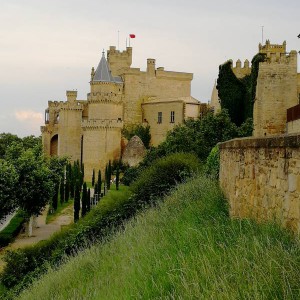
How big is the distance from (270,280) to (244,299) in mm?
282

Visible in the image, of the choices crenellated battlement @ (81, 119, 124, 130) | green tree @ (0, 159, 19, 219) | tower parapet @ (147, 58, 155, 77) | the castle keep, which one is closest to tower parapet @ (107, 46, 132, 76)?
tower parapet @ (147, 58, 155, 77)

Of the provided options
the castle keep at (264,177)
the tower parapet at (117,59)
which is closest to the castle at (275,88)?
the castle keep at (264,177)

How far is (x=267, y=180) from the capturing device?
7105 millimetres

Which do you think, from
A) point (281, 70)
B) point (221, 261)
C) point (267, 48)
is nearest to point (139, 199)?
point (281, 70)

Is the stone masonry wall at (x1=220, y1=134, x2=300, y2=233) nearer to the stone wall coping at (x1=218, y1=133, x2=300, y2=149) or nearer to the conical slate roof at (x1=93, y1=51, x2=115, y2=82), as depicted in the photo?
the stone wall coping at (x1=218, y1=133, x2=300, y2=149)

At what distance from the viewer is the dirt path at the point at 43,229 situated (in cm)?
2649

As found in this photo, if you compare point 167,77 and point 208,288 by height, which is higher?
point 167,77

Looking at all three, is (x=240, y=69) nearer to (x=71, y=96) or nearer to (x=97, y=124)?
(x=97, y=124)

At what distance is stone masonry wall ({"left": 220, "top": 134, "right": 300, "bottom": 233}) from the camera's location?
5.90m

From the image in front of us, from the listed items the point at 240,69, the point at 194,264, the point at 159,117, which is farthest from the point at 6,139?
the point at 194,264

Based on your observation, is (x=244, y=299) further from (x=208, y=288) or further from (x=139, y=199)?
(x=139, y=199)

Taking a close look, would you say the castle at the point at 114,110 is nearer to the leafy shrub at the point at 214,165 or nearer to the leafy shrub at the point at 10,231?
the leafy shrub at the point at 10,231

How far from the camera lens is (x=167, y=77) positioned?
195 ft

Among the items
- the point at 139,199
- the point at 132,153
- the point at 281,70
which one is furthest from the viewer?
the point at 132,153
